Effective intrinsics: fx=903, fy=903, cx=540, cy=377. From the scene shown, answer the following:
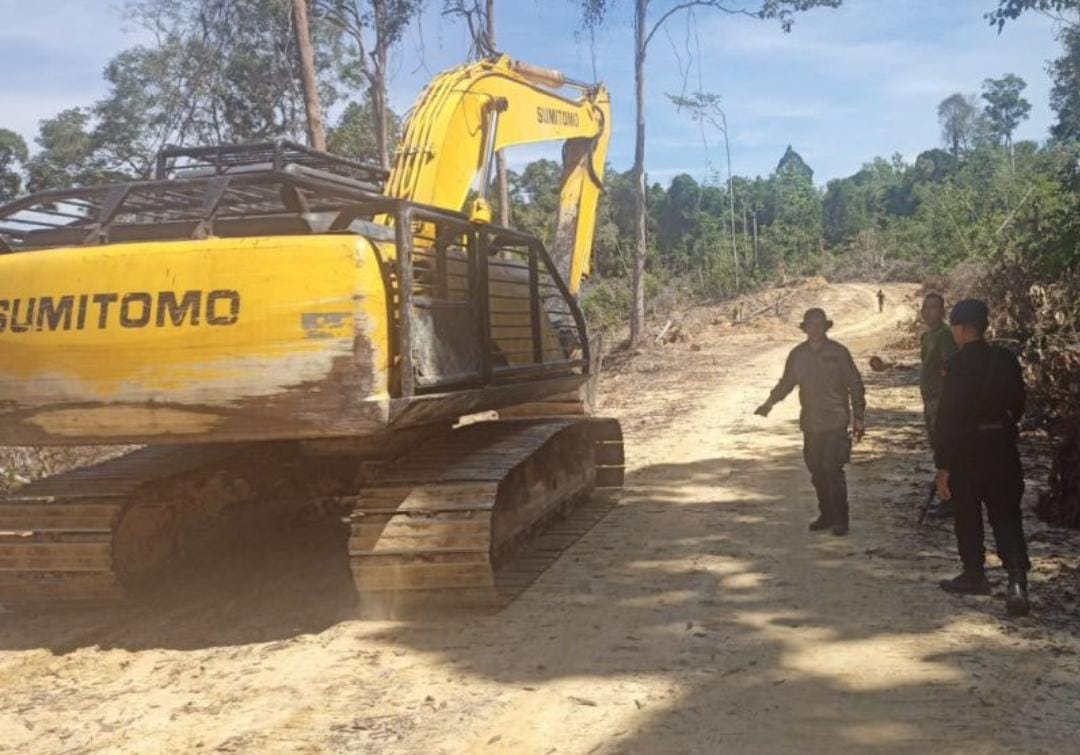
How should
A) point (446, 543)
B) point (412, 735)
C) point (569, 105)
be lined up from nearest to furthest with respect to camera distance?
point (412, 735) < point (446, 543) < point (569, 105)

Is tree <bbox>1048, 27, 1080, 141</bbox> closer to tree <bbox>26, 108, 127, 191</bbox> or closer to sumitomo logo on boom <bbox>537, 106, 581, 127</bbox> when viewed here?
sumitomo logo on boom <bbox>537, 106, 581, 127</bbox>

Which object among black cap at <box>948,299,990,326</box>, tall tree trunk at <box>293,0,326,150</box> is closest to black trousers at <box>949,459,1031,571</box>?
black cap at <box>948,299,990,326</box>

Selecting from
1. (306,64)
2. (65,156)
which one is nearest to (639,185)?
(306,64)

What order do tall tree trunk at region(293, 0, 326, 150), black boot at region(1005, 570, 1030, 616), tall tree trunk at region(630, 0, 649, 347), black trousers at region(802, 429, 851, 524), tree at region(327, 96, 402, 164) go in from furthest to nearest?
tree at region(327, 96, 402, 164)
tall tree trunk at region(630, 0, 649, 347)
tall tree trunk at region(293, 0, 326, 150)
black trousers at region(802, 429, 851, 524)
black boot at region(1005, 570, 1030, 616)

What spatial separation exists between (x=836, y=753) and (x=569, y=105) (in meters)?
7.25

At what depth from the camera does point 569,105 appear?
9047 mm

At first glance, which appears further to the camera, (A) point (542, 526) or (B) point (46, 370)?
(A) point (542, 526)

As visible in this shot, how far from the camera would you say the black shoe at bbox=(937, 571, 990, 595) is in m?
4.65

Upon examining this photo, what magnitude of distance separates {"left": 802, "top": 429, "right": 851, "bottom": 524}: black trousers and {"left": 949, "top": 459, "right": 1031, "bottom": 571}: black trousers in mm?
1377

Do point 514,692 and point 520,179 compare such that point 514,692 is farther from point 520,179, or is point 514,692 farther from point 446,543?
point 520,179

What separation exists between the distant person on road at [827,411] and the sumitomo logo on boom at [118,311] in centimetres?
402

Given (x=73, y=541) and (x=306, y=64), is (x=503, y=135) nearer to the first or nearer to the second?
(x=73, y=541)

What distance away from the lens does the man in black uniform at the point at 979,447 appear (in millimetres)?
4621

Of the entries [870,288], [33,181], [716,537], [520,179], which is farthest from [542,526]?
[520,179]
